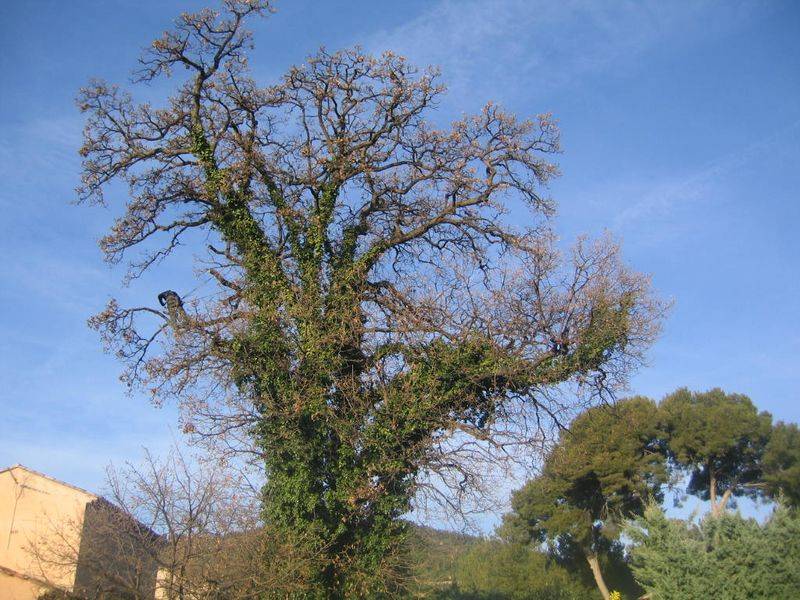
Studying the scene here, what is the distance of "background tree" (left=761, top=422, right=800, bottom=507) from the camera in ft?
119

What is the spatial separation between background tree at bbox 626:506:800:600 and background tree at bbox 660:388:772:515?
18629 mm

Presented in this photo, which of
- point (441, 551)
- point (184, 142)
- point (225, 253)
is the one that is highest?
point (184, 142)

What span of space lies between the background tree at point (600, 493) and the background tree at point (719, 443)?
1.27m

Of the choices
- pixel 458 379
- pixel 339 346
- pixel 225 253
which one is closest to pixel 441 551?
pixel 458 379

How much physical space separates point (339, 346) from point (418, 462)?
111 inches

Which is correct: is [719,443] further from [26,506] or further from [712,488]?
[26,506]

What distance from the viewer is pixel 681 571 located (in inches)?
751

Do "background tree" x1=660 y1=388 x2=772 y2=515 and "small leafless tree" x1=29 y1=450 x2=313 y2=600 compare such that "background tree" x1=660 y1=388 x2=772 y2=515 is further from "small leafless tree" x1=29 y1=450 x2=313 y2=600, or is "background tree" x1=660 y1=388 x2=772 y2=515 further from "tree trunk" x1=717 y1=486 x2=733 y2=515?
"small leafless tree" x1=29 y1=450 x2=313 y2=600

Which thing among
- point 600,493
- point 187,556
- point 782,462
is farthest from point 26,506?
point 782,462

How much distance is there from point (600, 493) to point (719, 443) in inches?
262

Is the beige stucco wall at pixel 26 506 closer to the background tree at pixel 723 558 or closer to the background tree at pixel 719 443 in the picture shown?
the background tree at pixel 723 558

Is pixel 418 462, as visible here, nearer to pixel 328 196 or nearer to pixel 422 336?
pixel 422 336

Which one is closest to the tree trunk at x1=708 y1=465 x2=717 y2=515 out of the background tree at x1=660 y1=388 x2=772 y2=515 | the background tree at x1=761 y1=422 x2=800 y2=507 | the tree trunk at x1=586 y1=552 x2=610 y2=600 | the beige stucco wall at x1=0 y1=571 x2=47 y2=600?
the background tree at x1=660 y1=388 x2=772 y2=515

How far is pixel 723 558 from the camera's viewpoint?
62.6 feet
